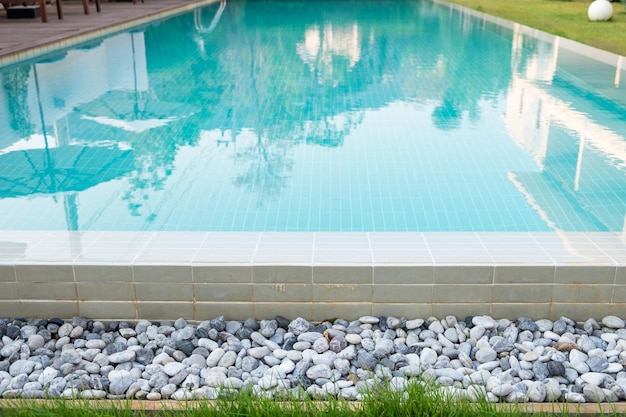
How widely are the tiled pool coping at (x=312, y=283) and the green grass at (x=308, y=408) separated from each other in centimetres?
61

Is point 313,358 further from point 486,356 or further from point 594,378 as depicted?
point 594,378

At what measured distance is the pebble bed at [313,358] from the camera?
81.5 inches

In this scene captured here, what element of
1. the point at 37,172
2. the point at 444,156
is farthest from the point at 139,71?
the point at 444,156

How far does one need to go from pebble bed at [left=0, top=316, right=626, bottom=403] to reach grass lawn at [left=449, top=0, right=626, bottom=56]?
825 centimetres

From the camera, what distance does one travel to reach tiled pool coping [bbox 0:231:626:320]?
2.47 meters

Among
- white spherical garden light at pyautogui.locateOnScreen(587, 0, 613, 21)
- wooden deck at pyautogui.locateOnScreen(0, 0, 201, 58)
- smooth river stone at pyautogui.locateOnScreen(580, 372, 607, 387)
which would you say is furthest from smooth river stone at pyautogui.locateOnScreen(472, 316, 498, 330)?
white spherical garden light at pyautogui.locateOnScreen(587, 0, 613, 21)

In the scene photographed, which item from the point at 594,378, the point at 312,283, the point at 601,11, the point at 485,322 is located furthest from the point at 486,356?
the point at 601,11

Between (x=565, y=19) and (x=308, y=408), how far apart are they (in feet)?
45.6

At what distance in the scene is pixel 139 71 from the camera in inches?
327

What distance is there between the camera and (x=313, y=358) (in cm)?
228

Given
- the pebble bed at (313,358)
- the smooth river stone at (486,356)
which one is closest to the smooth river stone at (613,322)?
the pebble bed at (313,358)

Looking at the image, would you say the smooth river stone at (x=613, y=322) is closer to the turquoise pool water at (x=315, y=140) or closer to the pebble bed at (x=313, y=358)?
the pebble bed at (x=313, y=358)

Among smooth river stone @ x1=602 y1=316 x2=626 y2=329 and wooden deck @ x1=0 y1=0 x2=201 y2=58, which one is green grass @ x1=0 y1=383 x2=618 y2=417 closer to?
smooth river stone @ x1=602 y1=316 x2=626 y2=329

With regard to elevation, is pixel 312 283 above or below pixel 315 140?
above
